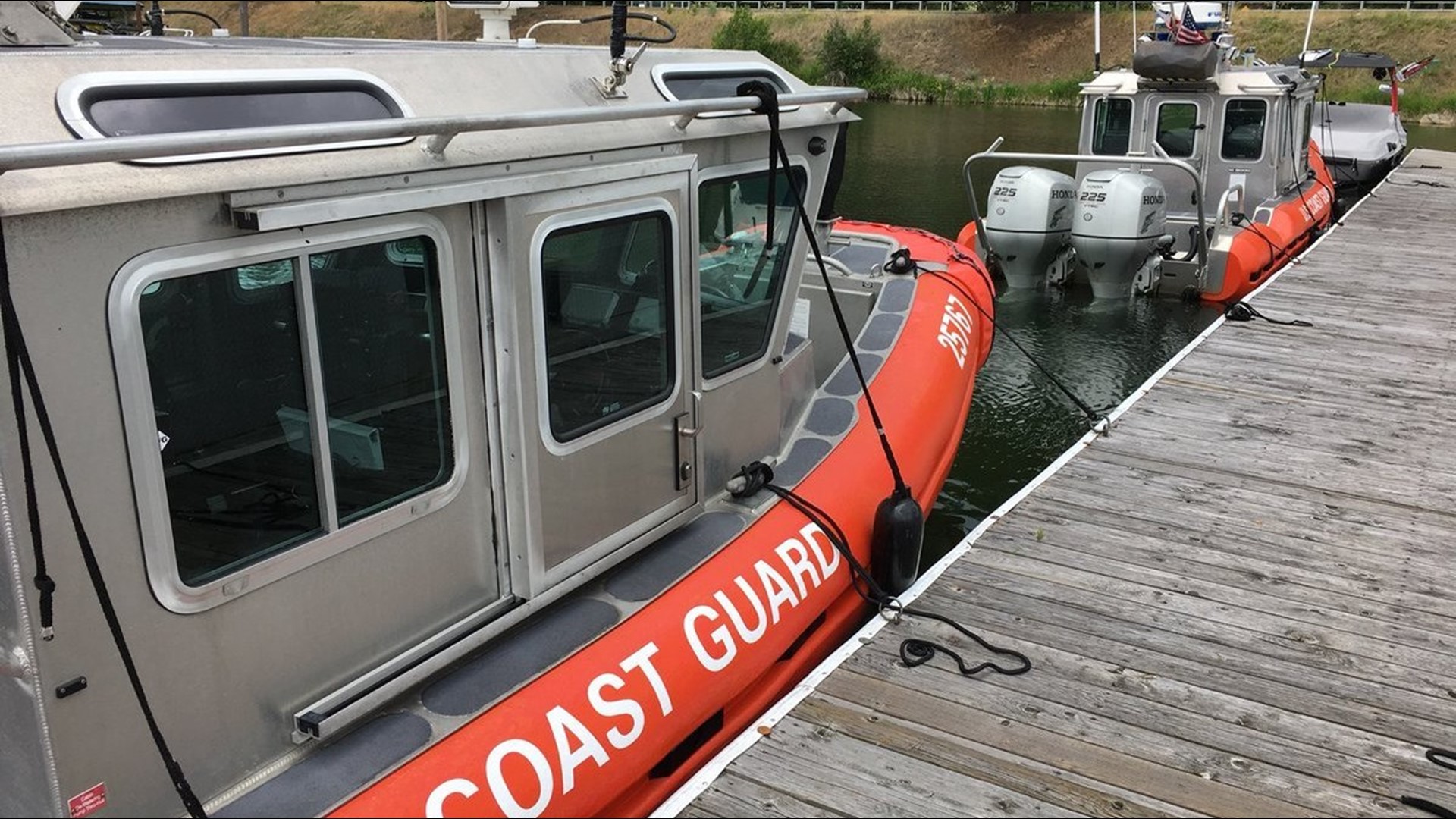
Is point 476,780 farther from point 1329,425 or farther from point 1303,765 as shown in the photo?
point 1329,425

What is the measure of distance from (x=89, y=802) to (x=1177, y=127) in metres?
13.1

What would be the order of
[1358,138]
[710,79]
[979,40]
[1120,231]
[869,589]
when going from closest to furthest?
[710,79] < [869,589] < [1120,231] < [1358,138] < [979,40]

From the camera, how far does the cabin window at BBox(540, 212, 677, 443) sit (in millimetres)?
3391

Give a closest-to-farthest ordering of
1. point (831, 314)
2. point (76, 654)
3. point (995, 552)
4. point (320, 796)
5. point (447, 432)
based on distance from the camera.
A: point (76, 654) → point (320, 796) → point (447, 432) → point (995, 552) → point (831, 314)

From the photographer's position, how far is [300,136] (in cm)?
242

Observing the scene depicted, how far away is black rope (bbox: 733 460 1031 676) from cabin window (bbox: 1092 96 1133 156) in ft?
33.7

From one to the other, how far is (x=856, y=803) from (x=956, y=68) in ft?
126

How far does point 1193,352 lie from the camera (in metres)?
8.18

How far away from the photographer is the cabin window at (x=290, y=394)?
252 cm

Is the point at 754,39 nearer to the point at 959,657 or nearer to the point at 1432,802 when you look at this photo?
the point at 959,657

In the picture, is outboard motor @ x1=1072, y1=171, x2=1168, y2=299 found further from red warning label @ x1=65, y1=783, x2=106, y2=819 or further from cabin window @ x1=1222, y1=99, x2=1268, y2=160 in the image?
red warning label @ x1=65, y1=783, x2=106, y2=819

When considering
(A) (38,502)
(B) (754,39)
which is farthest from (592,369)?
(B) (754,39)

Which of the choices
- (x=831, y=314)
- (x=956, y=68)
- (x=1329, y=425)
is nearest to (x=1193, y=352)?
(x=1329, y=425)

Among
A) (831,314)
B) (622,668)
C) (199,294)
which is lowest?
(622,668)
